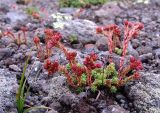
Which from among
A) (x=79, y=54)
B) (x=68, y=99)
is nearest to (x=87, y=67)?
(x=68, y=99)

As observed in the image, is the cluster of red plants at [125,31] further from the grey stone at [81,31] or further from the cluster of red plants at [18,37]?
the cluster of red plants at [18,37]

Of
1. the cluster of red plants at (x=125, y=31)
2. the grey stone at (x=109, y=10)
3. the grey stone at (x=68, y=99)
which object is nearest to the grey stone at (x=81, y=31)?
the cluster of red plants at (x=125, y=31)

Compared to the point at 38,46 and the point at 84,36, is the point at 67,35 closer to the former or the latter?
the point at 84,36

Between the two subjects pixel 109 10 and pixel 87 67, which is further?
pixel 109 10

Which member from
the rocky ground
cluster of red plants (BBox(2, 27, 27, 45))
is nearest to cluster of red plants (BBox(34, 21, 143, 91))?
the rocky ground

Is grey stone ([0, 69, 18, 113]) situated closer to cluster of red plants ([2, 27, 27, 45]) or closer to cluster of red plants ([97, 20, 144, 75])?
cluster of red plants ([2, 27, 27, 45])

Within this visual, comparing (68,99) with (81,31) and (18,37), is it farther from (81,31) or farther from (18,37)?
(81,31)

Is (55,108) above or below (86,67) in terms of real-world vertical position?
below

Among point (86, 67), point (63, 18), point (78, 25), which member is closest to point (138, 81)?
point (86, 67)
